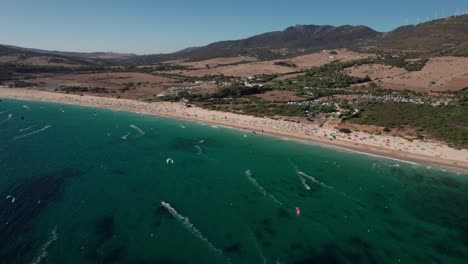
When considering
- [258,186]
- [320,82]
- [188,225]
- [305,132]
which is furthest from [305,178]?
[320,82]

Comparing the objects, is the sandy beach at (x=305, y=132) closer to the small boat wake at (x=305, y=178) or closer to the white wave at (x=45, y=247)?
the small boat wake at (x=305, y=178)

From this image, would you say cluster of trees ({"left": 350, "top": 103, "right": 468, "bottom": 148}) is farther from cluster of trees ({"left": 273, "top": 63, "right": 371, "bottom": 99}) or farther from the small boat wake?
the small boat wake

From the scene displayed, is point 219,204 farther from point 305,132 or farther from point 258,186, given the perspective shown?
point 305,132

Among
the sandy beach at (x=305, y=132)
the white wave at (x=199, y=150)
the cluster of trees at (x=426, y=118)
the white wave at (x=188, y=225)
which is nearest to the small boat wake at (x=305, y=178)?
the sandy beach at (x=305, y=132)

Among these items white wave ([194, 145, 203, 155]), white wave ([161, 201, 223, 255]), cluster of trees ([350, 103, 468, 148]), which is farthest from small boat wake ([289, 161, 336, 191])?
cluster of trees ([350, 103, 468, 148])

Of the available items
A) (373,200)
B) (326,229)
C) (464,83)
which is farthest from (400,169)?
(464,83)

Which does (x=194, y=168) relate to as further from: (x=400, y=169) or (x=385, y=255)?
(x=400, y=169)
